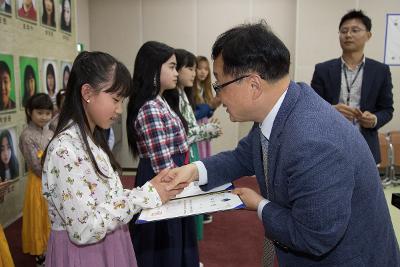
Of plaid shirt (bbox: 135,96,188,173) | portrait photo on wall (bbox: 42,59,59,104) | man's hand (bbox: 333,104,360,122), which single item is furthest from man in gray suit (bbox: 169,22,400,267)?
portrait photo on wall (bbox: 42,59,59,104)

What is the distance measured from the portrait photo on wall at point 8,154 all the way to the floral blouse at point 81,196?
7.07 ft

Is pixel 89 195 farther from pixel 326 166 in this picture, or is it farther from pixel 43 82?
pixel 43 82

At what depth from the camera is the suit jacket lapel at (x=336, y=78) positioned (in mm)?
2467

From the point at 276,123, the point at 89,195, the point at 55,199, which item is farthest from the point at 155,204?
the point at 276,123

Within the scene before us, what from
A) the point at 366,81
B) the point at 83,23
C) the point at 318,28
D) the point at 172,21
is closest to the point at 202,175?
the point at 366,81

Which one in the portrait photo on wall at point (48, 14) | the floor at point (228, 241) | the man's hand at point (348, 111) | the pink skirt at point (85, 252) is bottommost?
the floor at point (228, 241)

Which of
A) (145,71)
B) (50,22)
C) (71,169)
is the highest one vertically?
(50,22)

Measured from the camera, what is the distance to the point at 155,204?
1.37 meters

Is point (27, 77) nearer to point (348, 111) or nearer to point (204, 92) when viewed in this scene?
point (204, 92)

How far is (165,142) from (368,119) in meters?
1.28

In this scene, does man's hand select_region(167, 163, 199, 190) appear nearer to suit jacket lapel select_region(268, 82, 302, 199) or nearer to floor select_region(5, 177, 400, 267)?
suit jacket lapel select_region(268, 82, 302, 199)

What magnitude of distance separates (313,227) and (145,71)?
1530mm

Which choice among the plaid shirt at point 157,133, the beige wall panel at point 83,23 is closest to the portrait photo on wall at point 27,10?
the beige wall panel at point 83,23

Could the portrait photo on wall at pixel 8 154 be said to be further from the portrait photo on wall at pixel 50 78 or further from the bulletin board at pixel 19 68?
the portrait photo on wall at pixel 50 78
